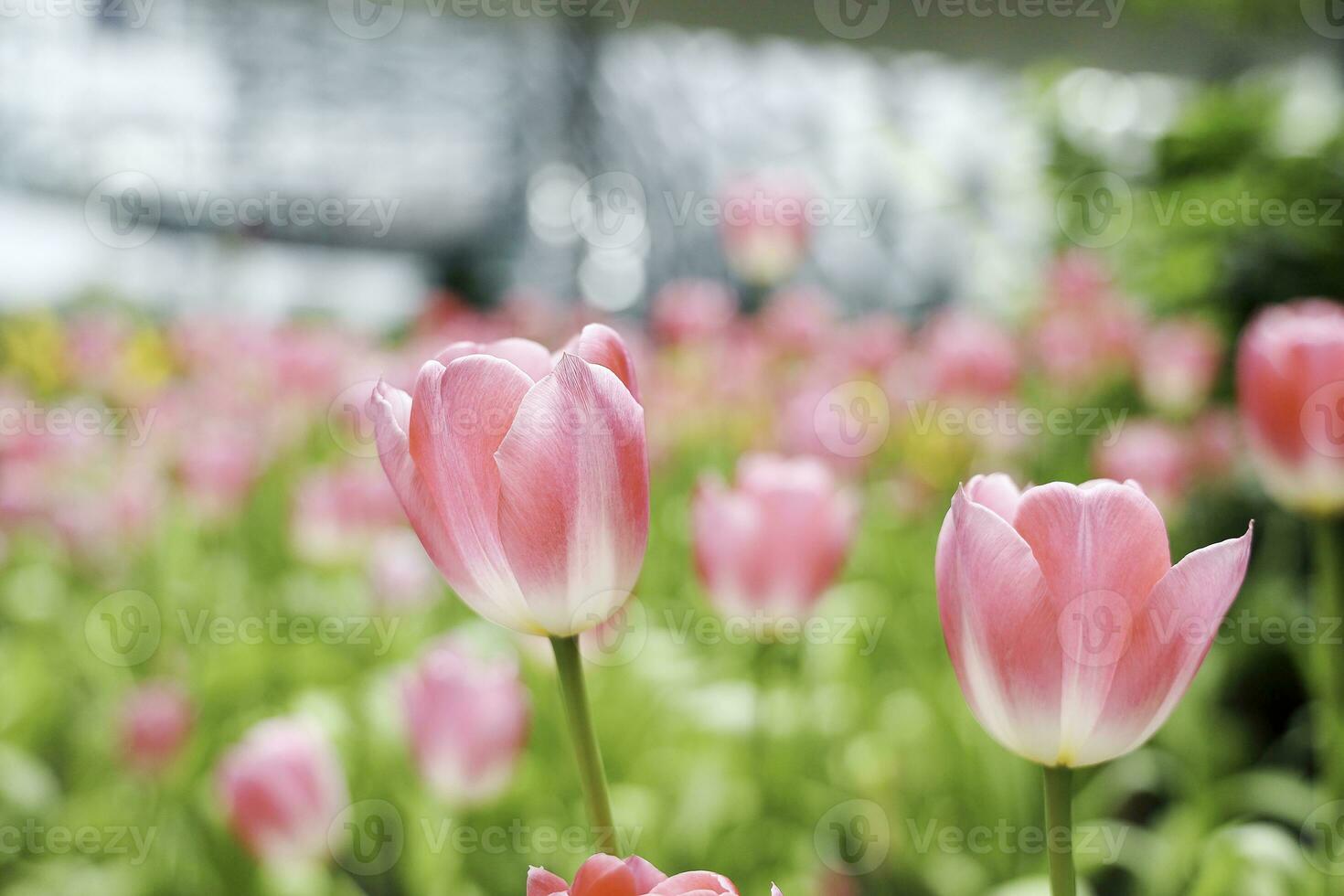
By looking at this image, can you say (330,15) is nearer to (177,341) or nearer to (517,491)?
(177,341)

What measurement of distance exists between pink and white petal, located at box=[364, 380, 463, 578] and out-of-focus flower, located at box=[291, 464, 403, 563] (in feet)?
3.87

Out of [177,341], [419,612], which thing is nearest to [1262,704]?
[419,612]

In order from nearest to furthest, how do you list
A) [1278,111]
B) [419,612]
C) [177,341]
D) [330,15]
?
[419,612] → [1278,111] → [177,341] → [330,15]

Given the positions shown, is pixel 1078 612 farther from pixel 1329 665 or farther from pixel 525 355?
pixel 1329 665

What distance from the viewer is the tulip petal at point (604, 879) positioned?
241mm

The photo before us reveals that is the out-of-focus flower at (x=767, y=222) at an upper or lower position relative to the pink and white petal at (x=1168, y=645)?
upper

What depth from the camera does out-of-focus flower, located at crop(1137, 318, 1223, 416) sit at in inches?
65.5

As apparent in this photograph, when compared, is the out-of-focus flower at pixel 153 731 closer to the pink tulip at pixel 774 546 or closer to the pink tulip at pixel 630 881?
the pink tulip at pixel 774 546

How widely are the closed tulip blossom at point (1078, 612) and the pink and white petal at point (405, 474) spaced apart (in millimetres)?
161

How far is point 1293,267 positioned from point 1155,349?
256 mm

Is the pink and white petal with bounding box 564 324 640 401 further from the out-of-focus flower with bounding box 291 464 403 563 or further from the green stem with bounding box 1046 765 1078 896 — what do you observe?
the out-of-focus flower with bounding box 291 464 403 563

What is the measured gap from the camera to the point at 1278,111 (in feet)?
5.87

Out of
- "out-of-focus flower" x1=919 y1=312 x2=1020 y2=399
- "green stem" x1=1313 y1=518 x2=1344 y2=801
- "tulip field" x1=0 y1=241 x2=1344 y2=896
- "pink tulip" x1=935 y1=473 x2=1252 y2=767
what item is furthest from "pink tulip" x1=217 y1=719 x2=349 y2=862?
"out-of-focus flower" x1=919 y1=312 x2=1020 y2=399

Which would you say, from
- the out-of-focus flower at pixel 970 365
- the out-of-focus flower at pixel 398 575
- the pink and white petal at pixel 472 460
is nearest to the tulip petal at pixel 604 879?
the pink and white petal at pixel 472 460
